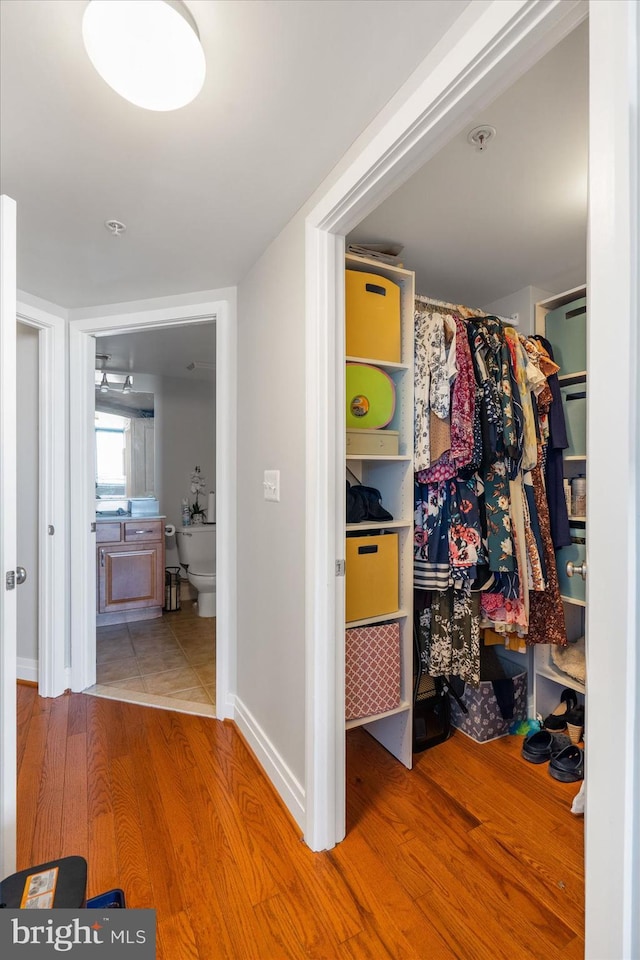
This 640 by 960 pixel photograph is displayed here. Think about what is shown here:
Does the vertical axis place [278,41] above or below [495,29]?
above

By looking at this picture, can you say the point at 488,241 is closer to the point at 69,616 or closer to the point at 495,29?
the point at 495,29

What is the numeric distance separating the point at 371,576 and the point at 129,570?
2652 millimetres

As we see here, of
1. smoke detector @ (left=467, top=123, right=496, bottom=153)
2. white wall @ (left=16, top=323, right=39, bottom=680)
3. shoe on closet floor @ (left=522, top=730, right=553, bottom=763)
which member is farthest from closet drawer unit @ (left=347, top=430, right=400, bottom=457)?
white wall @ (left=16, top=323, right=39, bottom=680)

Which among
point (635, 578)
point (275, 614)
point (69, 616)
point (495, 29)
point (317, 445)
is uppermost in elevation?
point (495, 29)

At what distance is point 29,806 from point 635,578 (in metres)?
2.15

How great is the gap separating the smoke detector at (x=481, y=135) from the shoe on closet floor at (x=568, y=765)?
229 cm

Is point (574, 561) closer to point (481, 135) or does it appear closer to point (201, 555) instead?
point (481, 135)

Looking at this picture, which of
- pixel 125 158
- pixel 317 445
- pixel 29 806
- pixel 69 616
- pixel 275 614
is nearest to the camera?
pixel 125 158

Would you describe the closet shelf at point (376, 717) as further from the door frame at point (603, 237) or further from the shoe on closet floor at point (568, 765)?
the door frame at point (603, 237)

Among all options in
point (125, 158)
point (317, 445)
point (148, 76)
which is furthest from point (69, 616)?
point (148, 76)

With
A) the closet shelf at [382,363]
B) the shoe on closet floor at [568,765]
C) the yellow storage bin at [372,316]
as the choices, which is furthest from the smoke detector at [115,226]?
the shoe on closet floor at [568,765]

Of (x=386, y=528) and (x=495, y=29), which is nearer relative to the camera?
(x=495, y=29)

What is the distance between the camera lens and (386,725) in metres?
2.04

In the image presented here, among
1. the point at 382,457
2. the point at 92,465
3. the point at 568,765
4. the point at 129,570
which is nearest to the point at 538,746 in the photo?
the point at 568,765
